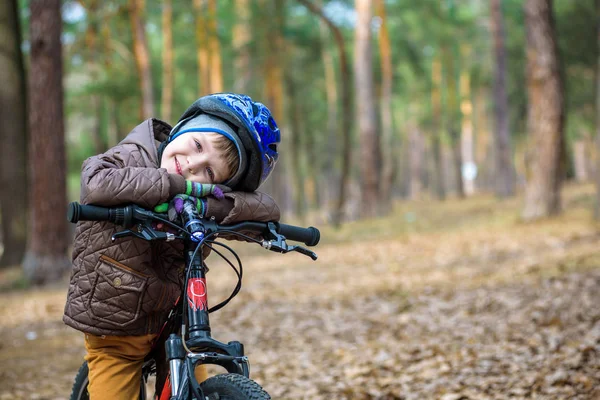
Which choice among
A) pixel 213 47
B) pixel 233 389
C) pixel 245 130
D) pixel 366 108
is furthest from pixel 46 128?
pixel 213 47

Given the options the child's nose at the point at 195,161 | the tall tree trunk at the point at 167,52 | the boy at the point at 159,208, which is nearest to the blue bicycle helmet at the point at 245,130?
the boy at the point at 159,208

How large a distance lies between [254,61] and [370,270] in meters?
14.7

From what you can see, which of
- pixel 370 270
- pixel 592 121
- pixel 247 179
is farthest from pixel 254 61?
pixel 247 179

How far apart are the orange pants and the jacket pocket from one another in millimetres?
134

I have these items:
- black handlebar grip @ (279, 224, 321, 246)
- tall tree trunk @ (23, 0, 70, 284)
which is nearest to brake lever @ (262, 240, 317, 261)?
black handlebar grip @ (279, 224, 321, 246)

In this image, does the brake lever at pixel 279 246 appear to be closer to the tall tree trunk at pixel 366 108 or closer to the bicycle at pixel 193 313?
the bicycle at pixel 193 313

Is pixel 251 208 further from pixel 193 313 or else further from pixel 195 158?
pixel 193 313

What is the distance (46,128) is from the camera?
435 inches

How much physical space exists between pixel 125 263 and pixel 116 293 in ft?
0.38

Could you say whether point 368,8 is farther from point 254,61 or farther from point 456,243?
point 456,243

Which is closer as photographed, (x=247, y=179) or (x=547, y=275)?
(x=247, y=179)

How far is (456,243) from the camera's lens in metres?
12.9

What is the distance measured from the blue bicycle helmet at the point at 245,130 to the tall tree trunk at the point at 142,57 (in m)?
16.3

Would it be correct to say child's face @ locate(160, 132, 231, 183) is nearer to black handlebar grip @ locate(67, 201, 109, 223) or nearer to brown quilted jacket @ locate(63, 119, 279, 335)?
brown quilted jacket @ locate(63, 119, 279, 335)
